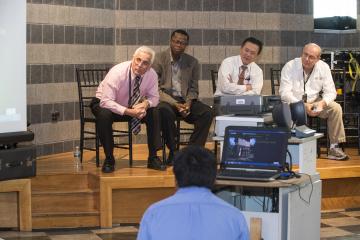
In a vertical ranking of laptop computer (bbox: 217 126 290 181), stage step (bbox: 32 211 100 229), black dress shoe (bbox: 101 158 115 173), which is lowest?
stage step (bbox: 32 211 100 229)

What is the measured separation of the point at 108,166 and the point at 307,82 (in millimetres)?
2114

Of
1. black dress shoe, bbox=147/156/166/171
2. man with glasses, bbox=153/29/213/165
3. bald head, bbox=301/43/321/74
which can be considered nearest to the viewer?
black dress shoe, bbox=147/156/166/171

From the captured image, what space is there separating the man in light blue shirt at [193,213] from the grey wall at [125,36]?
4836 millimetres

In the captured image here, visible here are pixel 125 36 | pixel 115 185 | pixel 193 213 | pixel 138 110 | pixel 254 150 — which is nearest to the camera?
pixel 193 213

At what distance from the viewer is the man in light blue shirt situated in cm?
323

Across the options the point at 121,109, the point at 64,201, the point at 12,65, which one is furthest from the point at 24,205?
the point at 12,65

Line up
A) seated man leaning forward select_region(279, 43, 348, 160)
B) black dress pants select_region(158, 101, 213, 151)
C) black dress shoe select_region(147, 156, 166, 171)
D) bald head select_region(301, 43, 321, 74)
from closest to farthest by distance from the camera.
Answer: black dress shoe select_region(147, 156, 166, 171), black dress pants select_region(158, 101, 213, 151), bald head select_region(301, 43, 321, 74), seated man leaning forward select_region(279, 43, 348, 160)

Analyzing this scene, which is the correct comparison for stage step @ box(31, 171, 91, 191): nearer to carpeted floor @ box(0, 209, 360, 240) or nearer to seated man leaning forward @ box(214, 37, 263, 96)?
carpeted floor @ box(0, 209, 360, 240)

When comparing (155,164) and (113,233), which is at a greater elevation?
(155,164)

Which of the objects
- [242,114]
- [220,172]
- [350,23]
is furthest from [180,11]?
[220,172]

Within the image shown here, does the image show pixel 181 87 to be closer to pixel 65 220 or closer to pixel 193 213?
pixel 65 220

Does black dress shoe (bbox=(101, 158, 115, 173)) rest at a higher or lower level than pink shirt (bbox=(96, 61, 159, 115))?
lower

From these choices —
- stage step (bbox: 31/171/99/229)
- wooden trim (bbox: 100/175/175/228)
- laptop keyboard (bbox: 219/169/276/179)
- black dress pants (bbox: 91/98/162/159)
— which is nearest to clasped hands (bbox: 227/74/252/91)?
black dress pants (bbox: 91/98/162/159)

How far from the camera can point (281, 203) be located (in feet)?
16.1
